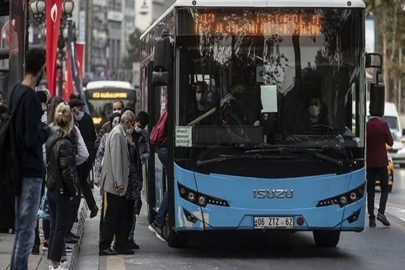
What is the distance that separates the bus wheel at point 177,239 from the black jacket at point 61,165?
3.18m

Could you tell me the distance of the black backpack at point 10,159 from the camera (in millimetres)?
9062

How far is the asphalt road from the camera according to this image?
44.0 feet

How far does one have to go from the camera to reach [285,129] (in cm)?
A: 1355

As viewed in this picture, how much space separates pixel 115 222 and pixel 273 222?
176 cm

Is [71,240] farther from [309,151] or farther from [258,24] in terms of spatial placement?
[258,24]

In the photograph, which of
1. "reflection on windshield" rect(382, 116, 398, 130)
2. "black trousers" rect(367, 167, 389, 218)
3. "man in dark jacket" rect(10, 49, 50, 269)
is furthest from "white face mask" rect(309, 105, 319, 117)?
"reflection on windshield" rect(382, 116, 398, 130)

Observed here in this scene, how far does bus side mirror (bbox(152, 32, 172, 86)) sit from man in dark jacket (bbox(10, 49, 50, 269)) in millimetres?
4348

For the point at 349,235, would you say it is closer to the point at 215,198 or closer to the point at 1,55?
the point at 215,198

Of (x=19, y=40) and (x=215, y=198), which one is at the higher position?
(x=19, y=40)

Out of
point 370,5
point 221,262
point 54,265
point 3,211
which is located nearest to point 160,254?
point 221,262

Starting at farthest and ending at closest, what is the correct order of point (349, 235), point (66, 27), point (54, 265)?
point (66, 27) < point (349, 235) < point (54, 265)

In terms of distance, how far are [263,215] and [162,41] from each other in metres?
2.15

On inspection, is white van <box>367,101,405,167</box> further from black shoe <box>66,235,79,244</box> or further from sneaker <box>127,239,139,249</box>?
black shoe <box>66,235,79,244</box>

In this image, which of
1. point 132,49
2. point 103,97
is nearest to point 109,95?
point 103,97
